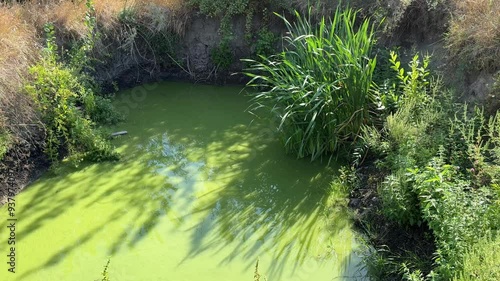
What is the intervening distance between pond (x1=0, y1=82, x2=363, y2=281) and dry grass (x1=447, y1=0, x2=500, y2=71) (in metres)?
1.78

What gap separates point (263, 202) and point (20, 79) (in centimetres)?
277

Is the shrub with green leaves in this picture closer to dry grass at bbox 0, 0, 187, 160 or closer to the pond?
the pond

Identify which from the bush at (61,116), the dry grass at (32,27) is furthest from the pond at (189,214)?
the dry grass at (32,27)

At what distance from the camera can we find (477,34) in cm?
531

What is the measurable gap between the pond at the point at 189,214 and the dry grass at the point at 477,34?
1.78m

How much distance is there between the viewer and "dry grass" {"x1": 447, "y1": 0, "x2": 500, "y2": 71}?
17.1 ft

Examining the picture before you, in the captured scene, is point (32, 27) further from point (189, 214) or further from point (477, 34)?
point (477, 34)

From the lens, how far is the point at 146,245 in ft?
14.3

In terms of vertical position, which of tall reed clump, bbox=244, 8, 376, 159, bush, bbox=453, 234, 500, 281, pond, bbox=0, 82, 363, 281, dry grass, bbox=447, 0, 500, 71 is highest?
dry grass, bbox=447, 0, 500, 71

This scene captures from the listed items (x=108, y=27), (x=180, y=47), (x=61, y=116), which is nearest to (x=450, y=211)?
(x=61, y=116)

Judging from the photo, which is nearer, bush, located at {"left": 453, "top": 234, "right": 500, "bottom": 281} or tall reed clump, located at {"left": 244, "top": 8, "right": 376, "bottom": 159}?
bush, located at {"left": 453, "top": 234, "right": 500, "bottom": 281}

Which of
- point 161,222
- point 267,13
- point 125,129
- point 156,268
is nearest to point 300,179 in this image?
point 161,222

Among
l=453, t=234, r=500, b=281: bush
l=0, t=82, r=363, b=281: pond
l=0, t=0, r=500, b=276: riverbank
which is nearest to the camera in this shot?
l=453, t=234, r=500, b=281: bush

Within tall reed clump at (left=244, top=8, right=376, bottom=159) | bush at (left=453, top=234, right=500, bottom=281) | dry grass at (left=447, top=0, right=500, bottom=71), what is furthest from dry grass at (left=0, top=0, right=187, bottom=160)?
bush at (left=453, top=234, right=500, bottom=281)
